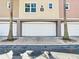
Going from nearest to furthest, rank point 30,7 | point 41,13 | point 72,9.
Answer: point 41,13 → point 30,7 → point 72,9

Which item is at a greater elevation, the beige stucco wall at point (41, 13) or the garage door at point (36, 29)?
the beige stucco wall at point (41, 13)

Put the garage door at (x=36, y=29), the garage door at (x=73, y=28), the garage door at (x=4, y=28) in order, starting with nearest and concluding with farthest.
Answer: the garage door at (x=4, y=28)
the garage door at (x=36, y=29)
the garage door at (x=73, y=28)

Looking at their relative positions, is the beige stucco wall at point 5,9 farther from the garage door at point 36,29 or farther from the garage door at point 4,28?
the garage door at point 36,29

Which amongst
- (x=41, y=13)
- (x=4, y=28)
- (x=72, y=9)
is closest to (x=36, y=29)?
(x=41, y=13)

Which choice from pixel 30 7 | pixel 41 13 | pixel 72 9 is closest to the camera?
pixel 41 13

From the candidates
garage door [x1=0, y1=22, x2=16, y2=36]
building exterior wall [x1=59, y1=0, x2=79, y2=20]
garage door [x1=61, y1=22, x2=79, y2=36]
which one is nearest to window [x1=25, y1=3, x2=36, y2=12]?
garage door [x1=0, y1=22, x2=16, y2=36]

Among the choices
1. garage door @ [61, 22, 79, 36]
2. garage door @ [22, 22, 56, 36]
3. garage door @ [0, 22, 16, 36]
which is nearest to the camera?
garage door @ [0, 22, 16, 36]

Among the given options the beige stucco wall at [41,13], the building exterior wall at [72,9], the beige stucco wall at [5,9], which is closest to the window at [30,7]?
the beige stucco wall at [41,13]

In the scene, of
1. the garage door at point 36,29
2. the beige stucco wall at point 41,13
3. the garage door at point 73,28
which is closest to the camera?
the beige stucco wall at point 41,13

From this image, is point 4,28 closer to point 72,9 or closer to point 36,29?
point 36,29

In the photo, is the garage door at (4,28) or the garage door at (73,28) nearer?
the garage door at (4,28)

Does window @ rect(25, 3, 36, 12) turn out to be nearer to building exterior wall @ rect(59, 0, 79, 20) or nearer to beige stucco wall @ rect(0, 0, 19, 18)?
beige stucco wall @ rect(0, 0, 19, 18)

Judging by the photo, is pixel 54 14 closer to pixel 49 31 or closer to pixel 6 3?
pixel 49 31

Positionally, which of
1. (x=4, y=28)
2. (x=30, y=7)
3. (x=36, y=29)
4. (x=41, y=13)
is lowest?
(x=36, y=29)
